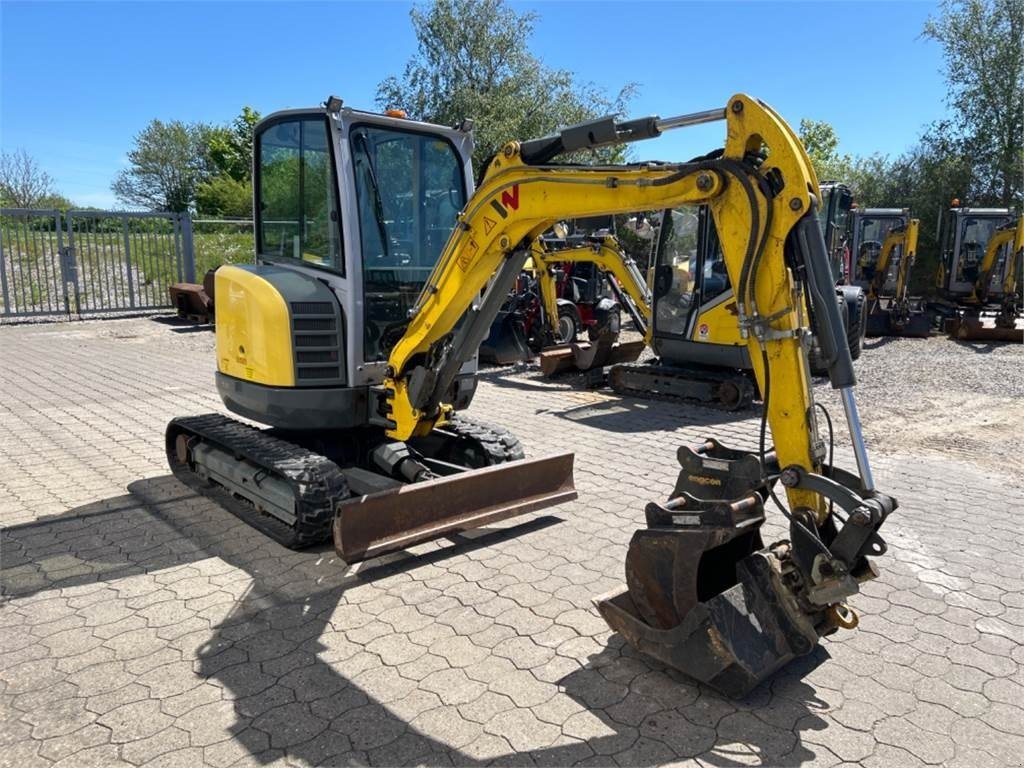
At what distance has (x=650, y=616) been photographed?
10.6ft

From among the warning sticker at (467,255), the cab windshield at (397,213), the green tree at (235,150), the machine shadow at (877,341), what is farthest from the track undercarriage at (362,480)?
the green tree at (235,150)

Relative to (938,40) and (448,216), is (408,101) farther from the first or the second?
(448,216)

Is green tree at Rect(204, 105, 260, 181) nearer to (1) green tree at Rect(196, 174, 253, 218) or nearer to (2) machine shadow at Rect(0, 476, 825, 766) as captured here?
(1) green tree at Rect(196, 174, 253, 218)

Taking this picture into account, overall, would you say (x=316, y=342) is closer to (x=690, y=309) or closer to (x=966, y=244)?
(x=690, y=309)

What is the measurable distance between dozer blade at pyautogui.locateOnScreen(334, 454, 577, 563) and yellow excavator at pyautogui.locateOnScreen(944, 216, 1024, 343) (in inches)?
514

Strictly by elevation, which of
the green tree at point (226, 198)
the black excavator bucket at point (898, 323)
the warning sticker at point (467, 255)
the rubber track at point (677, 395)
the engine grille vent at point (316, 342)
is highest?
the green tree at point (226, 198)

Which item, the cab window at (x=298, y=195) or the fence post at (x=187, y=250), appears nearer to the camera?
the cab window at (x=298, y=195)

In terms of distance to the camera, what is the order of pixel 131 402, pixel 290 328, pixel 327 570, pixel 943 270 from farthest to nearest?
1. pixel 943 270
2. pixel 131 402
3. pixel 290 328
4. pixel 327 570

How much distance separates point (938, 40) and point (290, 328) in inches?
1182

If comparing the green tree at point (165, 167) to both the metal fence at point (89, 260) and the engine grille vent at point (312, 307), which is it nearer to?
the metal fence at point (89, 260)

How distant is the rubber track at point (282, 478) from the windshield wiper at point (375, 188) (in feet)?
4.56

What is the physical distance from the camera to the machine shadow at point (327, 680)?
2721mm

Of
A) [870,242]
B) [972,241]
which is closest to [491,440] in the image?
[870,242]

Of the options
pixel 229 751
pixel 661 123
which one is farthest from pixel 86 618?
pixel 661 123
